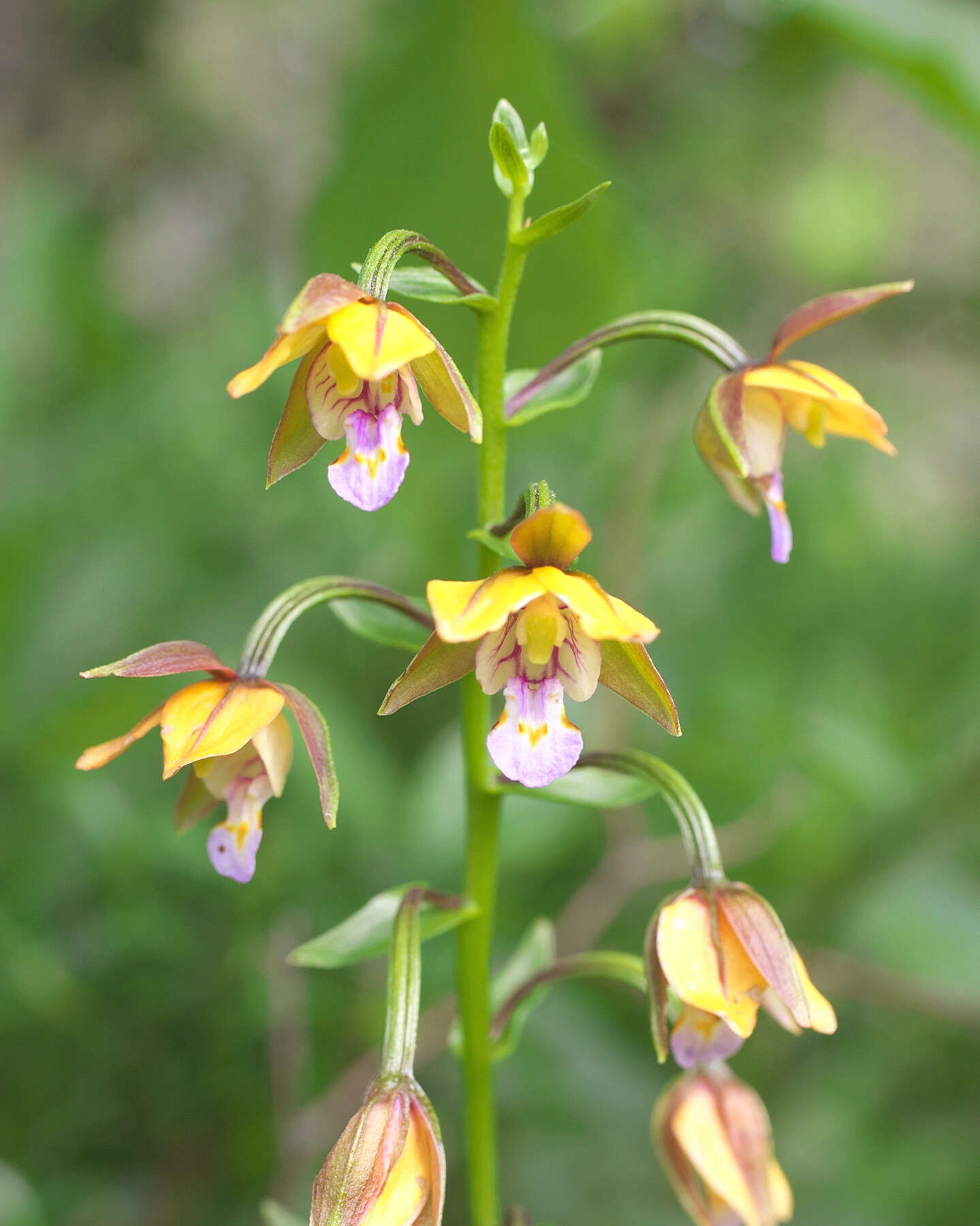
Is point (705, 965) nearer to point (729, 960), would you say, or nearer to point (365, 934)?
point (729, 960)

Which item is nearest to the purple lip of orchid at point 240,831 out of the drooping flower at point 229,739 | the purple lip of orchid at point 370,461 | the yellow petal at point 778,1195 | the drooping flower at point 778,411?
the drooping flower at point 229,739

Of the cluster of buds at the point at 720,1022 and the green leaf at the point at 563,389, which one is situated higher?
the green leaf at the point at 563,389

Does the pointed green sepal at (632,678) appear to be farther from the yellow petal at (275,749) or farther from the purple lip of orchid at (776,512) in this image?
the yellow petal at (275,749)

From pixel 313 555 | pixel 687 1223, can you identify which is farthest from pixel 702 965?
pixel 313 555

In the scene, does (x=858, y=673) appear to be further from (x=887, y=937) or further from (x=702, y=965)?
(x=702, y=965)

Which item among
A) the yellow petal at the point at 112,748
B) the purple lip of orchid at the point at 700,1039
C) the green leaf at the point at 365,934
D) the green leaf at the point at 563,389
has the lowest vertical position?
the purple lip of orchid at the point at 700,1039

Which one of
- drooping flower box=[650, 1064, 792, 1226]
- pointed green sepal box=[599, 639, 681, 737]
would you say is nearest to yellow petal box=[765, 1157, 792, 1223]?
drooping flower box=[650, 1064, 792, 1226]
